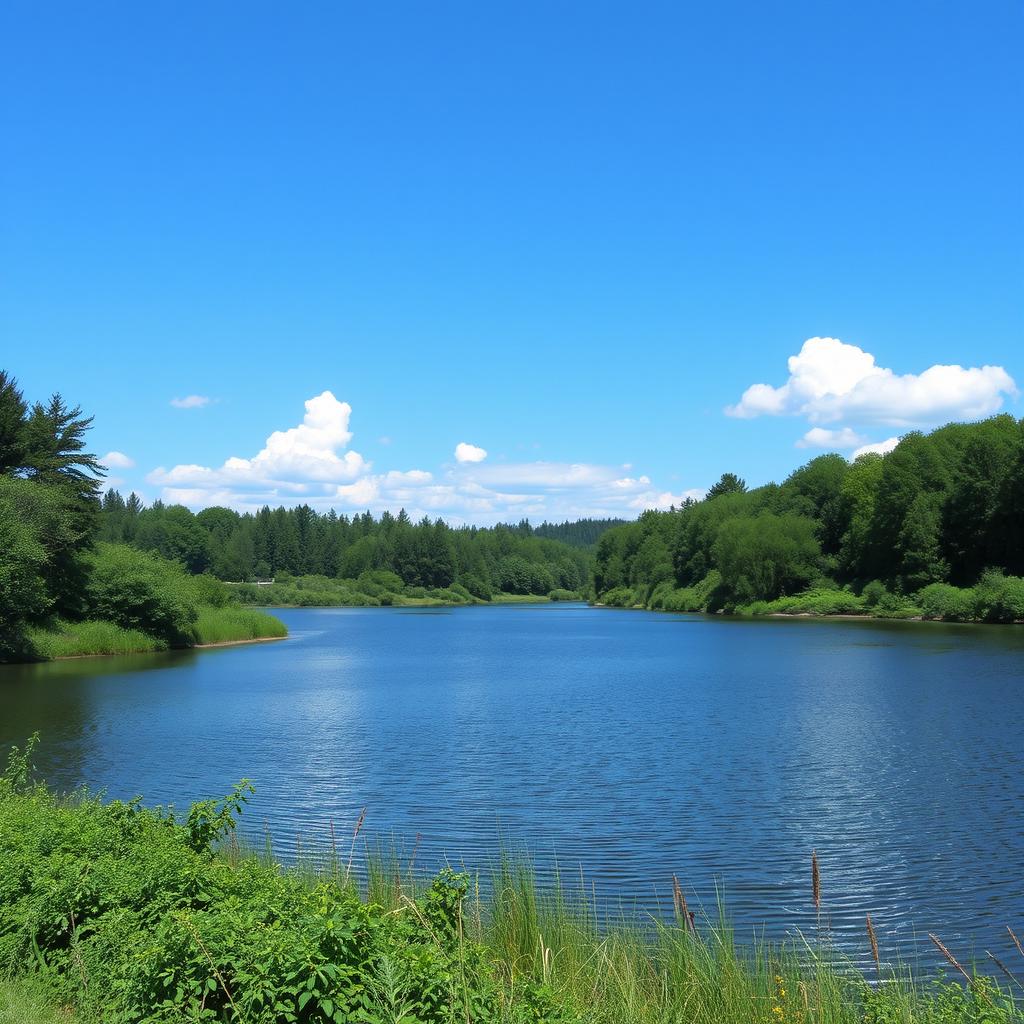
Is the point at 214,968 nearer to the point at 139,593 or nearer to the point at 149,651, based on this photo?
the point at 139,593

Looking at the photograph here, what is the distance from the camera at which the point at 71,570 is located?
5453cm

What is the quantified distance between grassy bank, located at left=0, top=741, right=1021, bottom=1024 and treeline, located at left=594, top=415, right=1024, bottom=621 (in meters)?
70.6

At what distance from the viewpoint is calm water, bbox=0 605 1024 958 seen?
14031 millimetres

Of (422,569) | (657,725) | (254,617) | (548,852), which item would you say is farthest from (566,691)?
(422,569)

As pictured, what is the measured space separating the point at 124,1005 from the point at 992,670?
134ft

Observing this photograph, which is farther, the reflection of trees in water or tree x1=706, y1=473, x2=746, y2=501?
tree x1=706, y1=473, x2=746, y2=501

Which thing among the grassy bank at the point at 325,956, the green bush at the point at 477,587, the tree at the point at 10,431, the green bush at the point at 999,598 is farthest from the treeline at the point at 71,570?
the green bush at the point at 477,587

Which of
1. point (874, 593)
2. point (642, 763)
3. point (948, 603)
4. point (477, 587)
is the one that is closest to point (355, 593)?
point (477, 587)

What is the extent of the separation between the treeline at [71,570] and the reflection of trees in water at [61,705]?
4.89 feet

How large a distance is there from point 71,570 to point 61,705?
22.8 m

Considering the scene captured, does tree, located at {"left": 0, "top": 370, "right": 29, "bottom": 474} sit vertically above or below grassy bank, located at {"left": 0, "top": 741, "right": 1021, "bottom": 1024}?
above

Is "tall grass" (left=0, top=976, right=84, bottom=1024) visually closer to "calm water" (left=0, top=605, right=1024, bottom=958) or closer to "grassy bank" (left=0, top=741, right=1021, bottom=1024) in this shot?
"grassy bank" (left=0, top=741, right=1021, bottom=1024)

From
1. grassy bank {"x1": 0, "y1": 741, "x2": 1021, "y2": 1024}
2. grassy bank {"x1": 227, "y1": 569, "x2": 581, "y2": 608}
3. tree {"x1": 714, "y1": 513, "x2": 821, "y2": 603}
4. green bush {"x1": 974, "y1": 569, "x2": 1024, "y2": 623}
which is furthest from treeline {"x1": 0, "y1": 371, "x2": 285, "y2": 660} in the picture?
grassy bank {"x1": 227, "y1": 569, "x2": 581, "y2": 608}

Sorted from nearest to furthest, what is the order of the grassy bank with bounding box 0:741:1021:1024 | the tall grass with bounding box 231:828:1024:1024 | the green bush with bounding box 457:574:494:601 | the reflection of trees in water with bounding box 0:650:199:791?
the grassy bank with bounding box 0:741:1021:1024 < the tall grass with bounding box 231:828:1024:1024 < the reflection of trees in water with bounding box 0:650:199:791 < the green bush with bounding box 457:574:494:601
